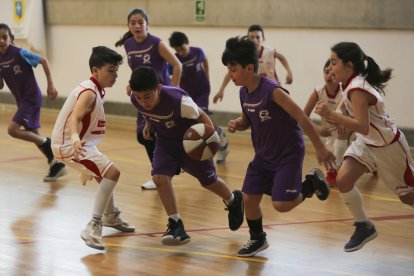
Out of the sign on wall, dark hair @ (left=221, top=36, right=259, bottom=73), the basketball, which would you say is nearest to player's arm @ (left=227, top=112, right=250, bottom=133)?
the basketball

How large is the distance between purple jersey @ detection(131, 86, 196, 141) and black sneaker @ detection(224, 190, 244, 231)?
0.60 meters

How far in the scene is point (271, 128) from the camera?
4.77 m

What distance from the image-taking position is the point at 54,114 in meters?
14.4

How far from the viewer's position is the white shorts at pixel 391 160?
4.77 m

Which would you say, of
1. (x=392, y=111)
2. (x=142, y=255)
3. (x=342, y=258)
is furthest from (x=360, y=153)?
(x=392, y=111)

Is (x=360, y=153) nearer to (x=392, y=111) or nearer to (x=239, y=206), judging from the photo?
(x=239, y=206)

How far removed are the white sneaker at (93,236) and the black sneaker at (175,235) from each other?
42 centimetres

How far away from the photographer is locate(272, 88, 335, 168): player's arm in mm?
4414

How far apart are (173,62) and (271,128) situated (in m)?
2.52

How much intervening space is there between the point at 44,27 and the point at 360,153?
1101cm

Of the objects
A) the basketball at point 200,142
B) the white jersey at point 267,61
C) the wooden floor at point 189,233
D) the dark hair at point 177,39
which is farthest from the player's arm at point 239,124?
the white jersey at point 267,61

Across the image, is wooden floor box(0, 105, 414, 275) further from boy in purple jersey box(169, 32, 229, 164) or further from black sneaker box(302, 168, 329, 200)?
boy in purple jersey box(169, 32, 229, 164)

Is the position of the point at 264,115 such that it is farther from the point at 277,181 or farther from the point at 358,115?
the point at 358,115

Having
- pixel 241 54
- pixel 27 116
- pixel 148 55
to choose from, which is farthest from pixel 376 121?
pixel 27 116
